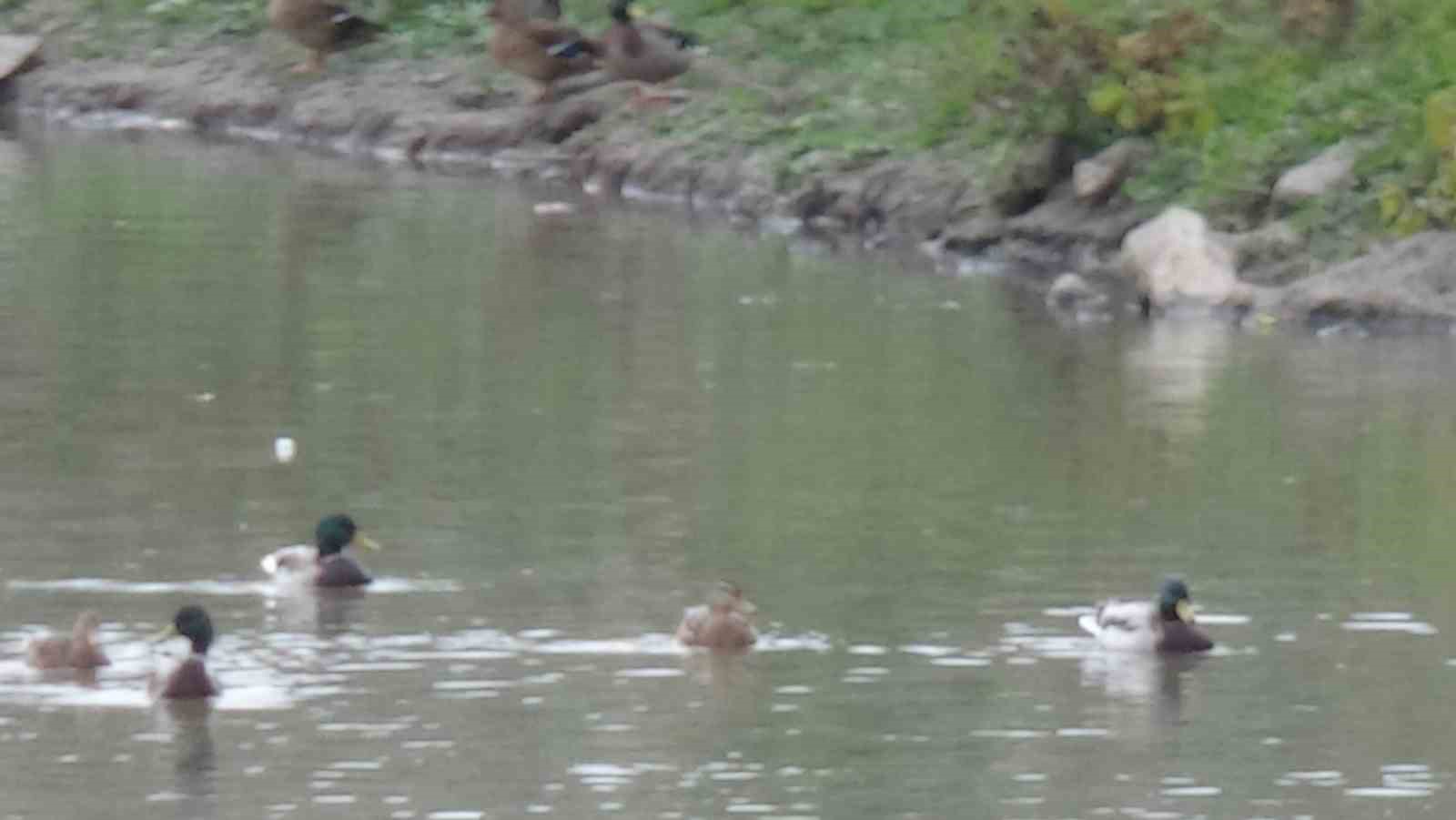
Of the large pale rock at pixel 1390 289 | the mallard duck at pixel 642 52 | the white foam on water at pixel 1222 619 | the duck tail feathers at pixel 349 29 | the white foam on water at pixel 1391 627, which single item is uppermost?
the duck tail feathers at pixel 349 29

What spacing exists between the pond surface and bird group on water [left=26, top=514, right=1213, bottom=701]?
0.12m

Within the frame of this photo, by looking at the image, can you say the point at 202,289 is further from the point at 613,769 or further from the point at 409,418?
the point at 613,769

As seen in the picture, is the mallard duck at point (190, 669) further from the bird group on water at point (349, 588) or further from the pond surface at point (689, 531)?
the pond surface at point (689, 531)

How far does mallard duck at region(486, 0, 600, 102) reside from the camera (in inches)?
1441

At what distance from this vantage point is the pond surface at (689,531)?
14883mm

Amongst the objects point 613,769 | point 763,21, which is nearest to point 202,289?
point 763,21

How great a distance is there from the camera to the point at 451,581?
18156 millimetres

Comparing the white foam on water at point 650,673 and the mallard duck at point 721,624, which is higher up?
the mallard duck at point 721,624

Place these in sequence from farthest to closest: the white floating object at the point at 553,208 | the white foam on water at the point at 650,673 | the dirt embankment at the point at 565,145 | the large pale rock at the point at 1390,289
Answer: the white floating object at the point at 553,208 → the dirt embankment at the point at 565,145 → the large pale rock at the point at 1390,289 → the white foam on water at the point at 650,673

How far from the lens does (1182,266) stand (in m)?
28.6

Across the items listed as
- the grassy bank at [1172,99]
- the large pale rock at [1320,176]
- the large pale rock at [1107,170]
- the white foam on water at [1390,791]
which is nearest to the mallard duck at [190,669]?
the white foam on water at [1390,791]

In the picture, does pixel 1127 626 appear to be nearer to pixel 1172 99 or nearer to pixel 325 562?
pixel 325 562

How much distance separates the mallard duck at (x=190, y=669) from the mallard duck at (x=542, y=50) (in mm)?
20954

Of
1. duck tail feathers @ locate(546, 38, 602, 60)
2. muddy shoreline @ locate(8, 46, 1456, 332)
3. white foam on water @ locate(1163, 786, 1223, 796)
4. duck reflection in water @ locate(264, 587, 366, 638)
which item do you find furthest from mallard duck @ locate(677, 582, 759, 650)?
duck tail feathers @ locate(546, 38, 602, 60)
